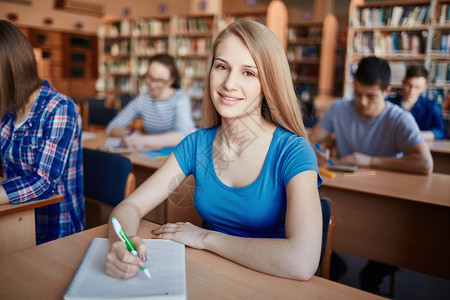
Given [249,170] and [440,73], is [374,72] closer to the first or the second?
[249,170]

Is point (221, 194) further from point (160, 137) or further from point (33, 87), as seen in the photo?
point (160, 137)

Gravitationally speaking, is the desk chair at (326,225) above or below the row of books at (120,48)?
below

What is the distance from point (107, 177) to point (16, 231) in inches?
18.7

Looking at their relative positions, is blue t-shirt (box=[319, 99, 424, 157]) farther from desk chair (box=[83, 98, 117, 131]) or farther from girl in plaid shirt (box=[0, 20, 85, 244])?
desk chair (box=[83, 98, 117, 131])

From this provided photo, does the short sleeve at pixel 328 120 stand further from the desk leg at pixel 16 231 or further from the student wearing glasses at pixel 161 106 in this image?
the desk leg at pixel 16 231

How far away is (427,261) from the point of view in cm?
178

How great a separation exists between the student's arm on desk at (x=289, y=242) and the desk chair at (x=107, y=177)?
642 mm

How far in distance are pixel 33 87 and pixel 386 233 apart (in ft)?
5.82

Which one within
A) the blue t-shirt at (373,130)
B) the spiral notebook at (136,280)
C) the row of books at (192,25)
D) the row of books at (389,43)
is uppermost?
the row of books at (192,25)

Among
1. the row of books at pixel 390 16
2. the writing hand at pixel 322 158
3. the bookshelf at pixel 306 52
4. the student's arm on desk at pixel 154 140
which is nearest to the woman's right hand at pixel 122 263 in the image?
the writing hand at pixel 322 158

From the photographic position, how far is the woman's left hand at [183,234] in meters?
0.99

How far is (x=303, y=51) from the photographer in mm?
6395

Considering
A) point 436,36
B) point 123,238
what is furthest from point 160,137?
point 436,36

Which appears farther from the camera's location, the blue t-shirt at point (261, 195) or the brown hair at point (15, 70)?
the brown hair at point (15, 70)
